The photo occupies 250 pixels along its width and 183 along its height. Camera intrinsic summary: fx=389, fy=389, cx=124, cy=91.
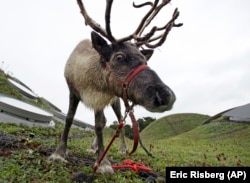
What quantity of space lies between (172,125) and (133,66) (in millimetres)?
27565

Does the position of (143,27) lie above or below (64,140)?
above

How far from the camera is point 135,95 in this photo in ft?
17.5

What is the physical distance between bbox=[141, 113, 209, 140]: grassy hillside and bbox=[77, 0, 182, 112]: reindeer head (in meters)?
23.1

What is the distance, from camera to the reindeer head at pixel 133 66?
4.97 metres

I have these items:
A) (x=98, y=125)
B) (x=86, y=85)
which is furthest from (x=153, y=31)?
(x=98, y=125)

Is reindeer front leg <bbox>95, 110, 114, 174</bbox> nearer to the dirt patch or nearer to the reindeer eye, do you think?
the dirt patch

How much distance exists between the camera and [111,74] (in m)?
5.91

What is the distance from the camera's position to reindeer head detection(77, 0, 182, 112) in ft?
16.3

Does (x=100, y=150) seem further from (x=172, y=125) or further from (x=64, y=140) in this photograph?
(x=172, y=125)

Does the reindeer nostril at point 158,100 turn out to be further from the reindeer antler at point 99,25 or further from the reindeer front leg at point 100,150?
the reindeer front leg at point 100,150

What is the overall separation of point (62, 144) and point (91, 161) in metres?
0.69

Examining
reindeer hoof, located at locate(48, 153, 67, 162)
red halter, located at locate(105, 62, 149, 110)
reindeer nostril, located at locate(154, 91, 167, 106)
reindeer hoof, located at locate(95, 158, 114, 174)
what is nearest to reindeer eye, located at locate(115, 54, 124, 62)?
red halter, located at locate(105, 62, 149, 110)

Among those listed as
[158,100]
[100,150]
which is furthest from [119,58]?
[100,150]

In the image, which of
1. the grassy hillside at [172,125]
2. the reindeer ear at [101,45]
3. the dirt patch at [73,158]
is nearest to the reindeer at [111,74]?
the reindeer ear at [101,45]
